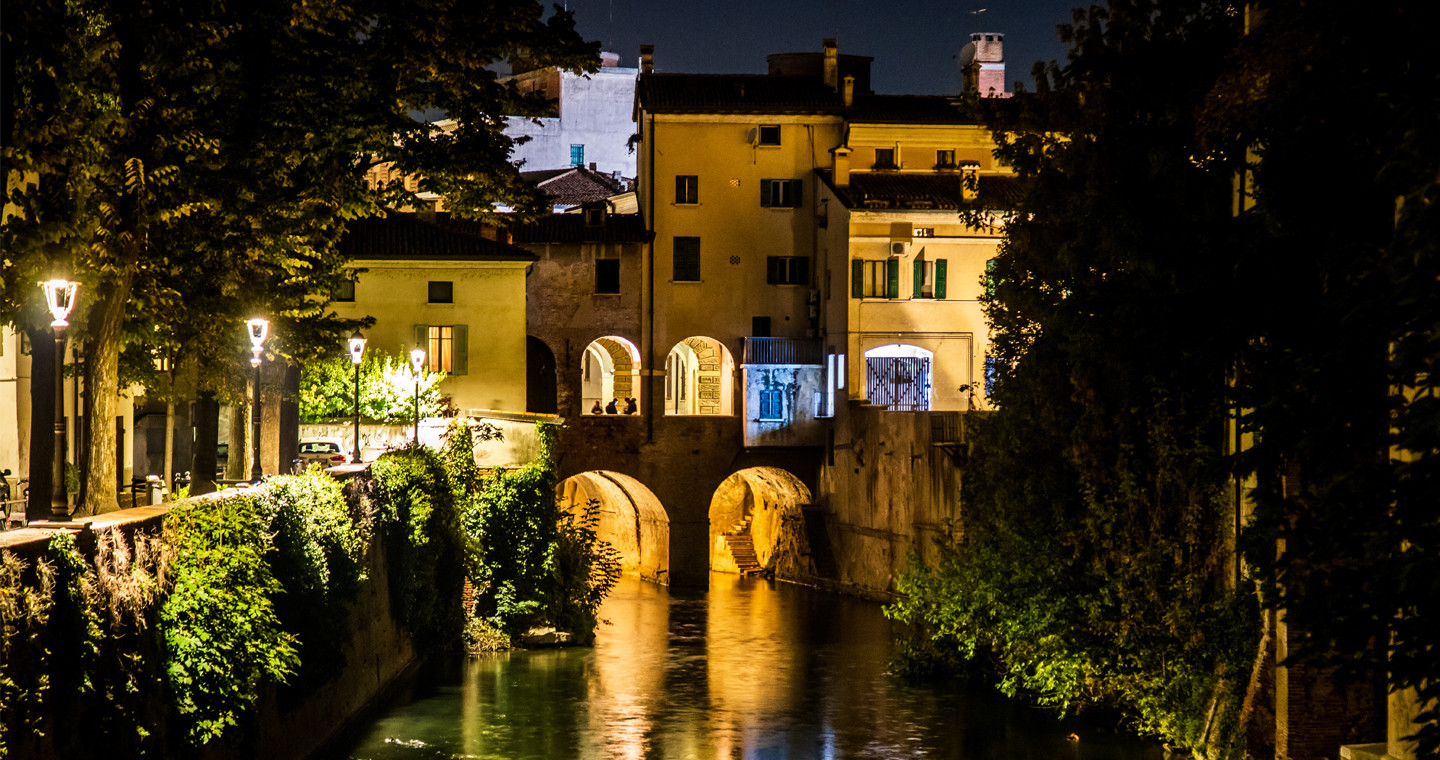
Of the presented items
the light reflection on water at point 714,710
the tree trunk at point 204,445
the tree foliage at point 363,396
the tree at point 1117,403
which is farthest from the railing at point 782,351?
the tree trunk at point 204,445

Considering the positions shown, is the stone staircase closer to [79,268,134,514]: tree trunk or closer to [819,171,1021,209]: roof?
[819,171,1021,209]: roof

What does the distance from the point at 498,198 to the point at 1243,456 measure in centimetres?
1627

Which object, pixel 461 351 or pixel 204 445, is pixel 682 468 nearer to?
pixel 461 351

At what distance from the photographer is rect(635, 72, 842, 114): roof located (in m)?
49.7

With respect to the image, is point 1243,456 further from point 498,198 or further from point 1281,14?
point 498,198

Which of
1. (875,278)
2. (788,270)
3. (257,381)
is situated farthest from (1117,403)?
(788,270)

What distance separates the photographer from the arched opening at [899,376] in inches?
1821

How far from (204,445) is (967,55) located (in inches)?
1500

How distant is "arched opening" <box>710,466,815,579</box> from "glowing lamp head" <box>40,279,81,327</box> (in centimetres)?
3548

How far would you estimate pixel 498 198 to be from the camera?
86.0ft

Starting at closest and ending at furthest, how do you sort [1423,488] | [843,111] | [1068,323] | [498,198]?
[1423,488]
[1068,323]
[498,198]
[843,111]

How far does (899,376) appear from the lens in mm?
46062

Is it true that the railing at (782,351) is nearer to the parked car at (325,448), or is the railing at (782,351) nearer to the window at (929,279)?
the window at (929,279)

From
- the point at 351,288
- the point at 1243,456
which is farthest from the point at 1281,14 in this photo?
the point at 351,288
